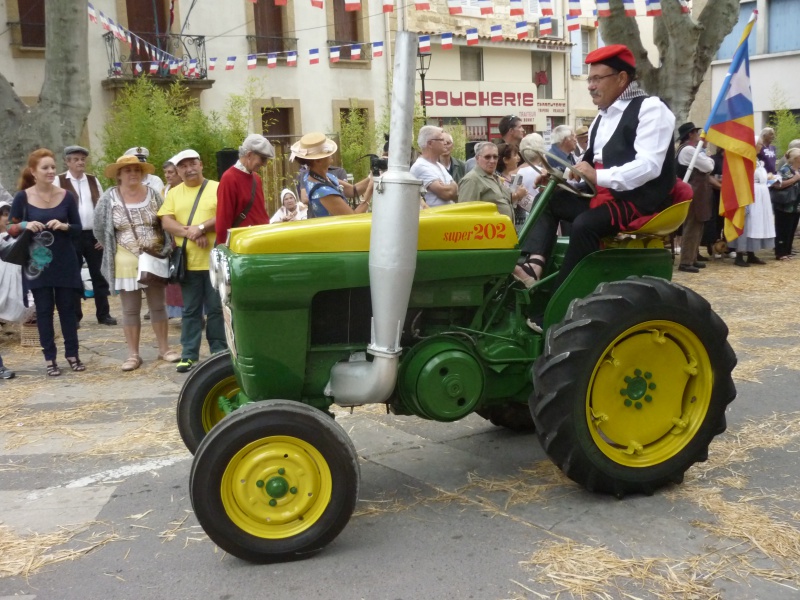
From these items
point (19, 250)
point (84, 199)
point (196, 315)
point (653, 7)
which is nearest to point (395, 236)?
point (196, 315)

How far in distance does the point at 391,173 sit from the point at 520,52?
108ft

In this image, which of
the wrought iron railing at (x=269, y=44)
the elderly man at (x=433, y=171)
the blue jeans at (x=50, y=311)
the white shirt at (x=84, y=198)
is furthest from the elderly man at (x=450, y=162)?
the wrought iron railing at (x=269, y=44)

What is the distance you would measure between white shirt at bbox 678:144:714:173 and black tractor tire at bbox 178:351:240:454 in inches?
321

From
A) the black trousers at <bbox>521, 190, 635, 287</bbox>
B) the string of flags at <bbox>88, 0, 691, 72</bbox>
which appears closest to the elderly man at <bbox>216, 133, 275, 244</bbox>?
the black trousers at <bbox>521, 190, 635, 287</bbox>

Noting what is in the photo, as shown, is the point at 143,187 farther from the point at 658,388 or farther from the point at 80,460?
the point at 658,388

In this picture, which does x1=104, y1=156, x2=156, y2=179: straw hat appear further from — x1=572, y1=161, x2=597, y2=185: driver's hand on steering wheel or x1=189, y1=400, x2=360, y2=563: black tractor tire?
x1=572, y1=161, x2=597, y2=185: driver's hand on steering wheel

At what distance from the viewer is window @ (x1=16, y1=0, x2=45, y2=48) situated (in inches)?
855

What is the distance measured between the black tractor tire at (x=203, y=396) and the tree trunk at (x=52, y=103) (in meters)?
9.07

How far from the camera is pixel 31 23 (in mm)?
21812

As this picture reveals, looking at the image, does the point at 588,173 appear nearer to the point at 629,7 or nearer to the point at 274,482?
the point at 274,482

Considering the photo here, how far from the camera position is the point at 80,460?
5.05m

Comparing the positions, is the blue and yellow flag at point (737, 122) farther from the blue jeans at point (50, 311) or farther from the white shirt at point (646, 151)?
the blue jeans at point (50, 311)

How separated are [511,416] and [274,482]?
6.25ft

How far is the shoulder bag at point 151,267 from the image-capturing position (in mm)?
7215
